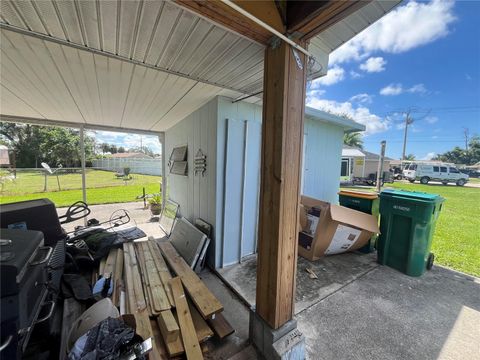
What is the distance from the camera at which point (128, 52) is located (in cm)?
162

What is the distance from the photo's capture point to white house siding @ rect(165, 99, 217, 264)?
2923 mm

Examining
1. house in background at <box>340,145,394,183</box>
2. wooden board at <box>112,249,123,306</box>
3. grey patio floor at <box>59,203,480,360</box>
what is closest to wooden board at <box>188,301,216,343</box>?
grey patio floor at <box>59,203,480,360</box>

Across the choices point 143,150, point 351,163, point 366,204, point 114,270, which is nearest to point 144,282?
point 114,270

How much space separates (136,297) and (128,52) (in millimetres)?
2433

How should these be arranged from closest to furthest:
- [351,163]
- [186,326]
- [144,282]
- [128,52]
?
[128,52], [186,326], [144,282], [351,163]

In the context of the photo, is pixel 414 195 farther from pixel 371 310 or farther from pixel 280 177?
pixel 280 177

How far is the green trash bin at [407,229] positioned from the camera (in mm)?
2607

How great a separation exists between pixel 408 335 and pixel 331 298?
692 millimetres

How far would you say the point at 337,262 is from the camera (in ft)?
10.2

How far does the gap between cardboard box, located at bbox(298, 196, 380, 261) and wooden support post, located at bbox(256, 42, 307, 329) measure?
5.50 ft

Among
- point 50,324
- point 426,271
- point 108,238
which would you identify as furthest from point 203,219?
point 426,271

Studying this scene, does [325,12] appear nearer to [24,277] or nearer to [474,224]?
[24,277]

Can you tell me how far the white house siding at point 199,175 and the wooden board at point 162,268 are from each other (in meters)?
0.69

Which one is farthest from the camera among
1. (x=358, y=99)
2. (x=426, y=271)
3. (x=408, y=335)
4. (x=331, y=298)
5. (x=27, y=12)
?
(x=358, y=99)
